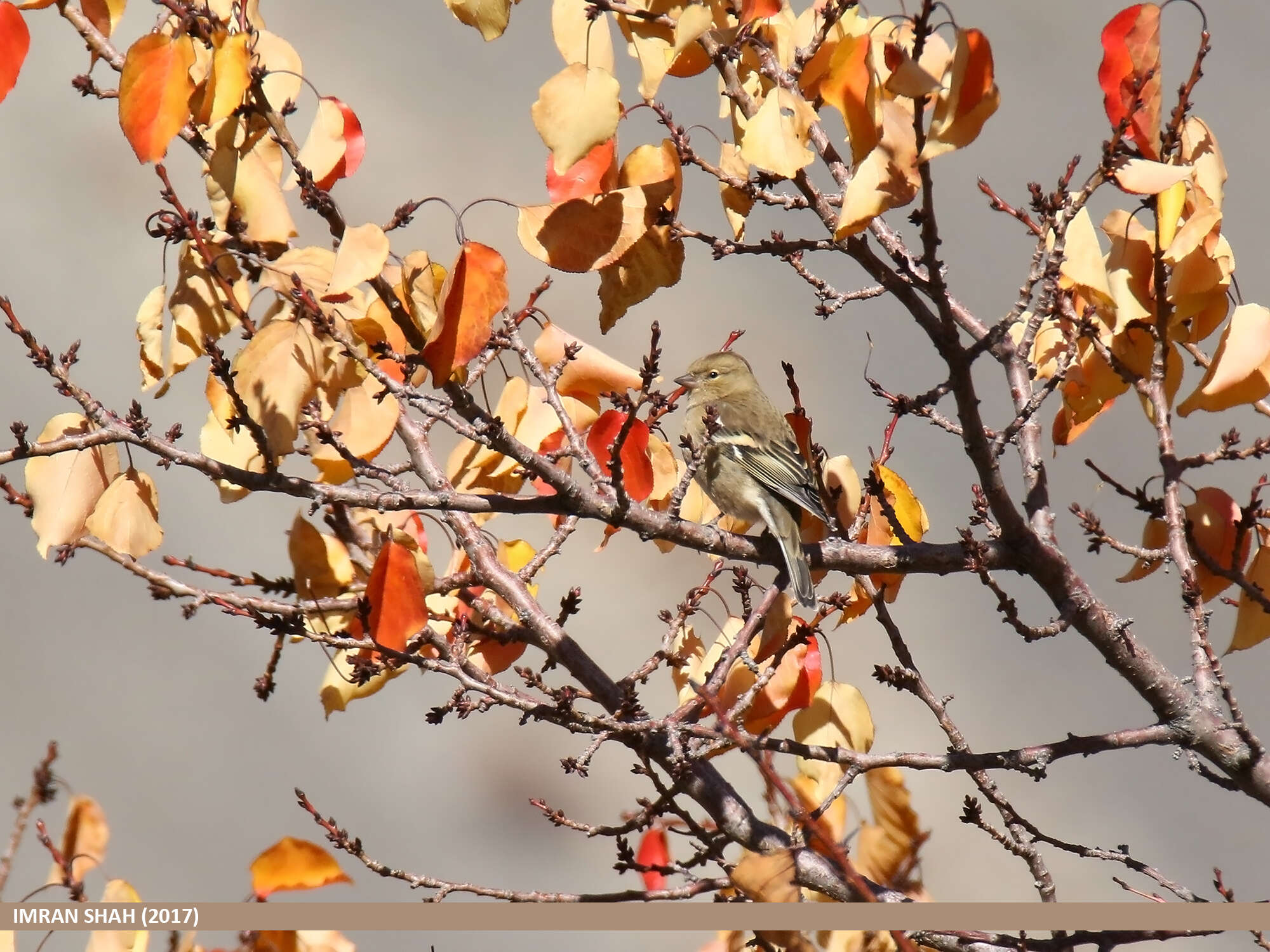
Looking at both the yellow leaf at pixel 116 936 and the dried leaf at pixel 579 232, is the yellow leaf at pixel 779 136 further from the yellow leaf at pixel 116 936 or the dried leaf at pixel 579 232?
the yellow leaf at pixel 116 936

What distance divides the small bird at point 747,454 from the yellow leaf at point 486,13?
3.70 ft

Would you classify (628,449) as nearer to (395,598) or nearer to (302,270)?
(395,598)

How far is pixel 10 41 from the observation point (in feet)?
4.22

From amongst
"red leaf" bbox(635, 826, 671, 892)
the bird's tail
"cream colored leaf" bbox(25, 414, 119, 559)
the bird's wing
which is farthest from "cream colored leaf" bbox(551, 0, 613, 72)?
the bird's wing

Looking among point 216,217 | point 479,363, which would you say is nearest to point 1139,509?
point 479,363

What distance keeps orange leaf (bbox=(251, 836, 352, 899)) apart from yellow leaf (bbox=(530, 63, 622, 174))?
715 mm

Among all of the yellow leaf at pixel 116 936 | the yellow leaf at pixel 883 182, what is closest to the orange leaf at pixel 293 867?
the yellow leaf at pixel 116 936

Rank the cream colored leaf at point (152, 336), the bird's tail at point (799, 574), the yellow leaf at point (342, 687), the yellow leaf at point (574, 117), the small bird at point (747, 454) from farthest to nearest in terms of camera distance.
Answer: the small bird at point (747, 454)
the bird's tail at point (799, 574)
the yellow leaf at point (342, 687)
the cream colored leaf at point (152, 336)
the yellow leaf at point (574, 117)

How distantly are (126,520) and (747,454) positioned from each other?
1.81m

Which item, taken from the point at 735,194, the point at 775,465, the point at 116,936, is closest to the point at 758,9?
the point at 735,194

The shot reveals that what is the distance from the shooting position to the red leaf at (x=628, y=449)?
5.20 ft

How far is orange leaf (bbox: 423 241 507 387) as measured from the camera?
123cm

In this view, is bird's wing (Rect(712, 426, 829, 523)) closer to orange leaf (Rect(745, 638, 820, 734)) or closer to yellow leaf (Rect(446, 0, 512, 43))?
orange leaf (Rect(745, 638, 820, 734))

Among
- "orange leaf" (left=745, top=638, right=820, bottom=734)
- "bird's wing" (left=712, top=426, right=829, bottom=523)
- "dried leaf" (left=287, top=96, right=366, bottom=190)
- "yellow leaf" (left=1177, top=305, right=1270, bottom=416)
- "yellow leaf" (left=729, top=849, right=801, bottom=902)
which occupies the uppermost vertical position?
"bird's wing" (left=712, top=426, right=829, bottom=523)
